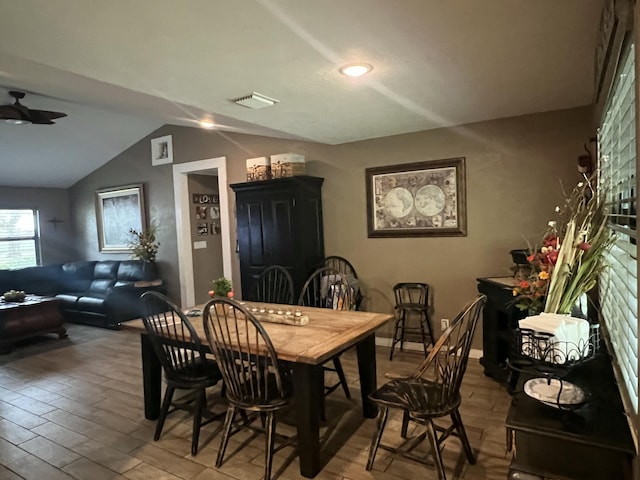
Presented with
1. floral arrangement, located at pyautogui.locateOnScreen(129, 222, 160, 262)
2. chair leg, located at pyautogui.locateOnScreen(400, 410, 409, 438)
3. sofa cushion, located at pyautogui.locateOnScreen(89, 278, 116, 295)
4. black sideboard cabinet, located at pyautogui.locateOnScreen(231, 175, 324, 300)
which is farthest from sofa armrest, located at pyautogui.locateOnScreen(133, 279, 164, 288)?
chair leg, located at pyautogui.locateOnScreen(400, 410, 409, 438)

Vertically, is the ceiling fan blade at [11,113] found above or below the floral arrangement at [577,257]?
above

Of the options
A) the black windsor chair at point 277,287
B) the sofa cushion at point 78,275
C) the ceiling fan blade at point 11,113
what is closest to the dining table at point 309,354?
the black windsor chair at point 277,287

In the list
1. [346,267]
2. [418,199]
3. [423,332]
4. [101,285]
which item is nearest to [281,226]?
[346,267]

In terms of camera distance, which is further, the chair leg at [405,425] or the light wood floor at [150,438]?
the chair leg at [405,425]

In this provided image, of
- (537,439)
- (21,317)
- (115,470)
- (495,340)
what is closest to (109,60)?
(115,470)

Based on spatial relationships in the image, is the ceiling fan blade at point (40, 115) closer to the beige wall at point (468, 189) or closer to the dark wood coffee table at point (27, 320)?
the beige wall at point (468, 189)

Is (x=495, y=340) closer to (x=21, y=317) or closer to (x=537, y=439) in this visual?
(x=537, y=439)

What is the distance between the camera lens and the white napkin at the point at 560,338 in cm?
156

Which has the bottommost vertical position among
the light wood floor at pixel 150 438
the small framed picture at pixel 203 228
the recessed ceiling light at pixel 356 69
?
the light wood floor at pixel 150 438

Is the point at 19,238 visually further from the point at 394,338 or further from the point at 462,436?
the point at 462,436

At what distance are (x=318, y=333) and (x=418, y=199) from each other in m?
2.23

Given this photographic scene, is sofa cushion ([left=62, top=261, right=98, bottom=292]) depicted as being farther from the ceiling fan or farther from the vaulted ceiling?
the vaulted ceiling

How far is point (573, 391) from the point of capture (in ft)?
4.75

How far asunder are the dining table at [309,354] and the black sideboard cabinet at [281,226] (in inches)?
51.7
